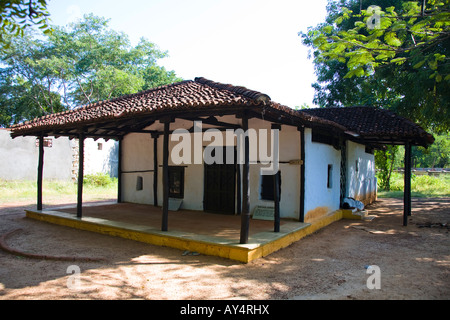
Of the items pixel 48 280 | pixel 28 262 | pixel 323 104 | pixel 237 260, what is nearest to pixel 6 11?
pixel 48 280

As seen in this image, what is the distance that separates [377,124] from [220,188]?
5.72 m

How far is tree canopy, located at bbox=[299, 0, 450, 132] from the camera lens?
5082 millimetres

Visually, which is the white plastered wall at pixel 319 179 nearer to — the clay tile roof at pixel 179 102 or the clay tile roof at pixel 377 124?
the clay tile roof at pixel 377 124

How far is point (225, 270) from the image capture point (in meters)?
5.18

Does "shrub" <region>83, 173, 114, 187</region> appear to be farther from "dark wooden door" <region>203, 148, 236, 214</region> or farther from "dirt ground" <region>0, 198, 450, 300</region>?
"dark wooden door" <region>203, 148, 236, 214</region>

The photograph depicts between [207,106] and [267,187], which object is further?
[267,187]

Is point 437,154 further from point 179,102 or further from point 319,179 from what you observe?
point 179,102

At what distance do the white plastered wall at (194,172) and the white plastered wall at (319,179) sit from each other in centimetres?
29

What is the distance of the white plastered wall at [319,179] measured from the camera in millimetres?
8266

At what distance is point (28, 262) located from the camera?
18.4 ft

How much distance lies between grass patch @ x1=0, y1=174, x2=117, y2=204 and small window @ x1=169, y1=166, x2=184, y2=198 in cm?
569

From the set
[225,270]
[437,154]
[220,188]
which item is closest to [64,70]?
[220,188]

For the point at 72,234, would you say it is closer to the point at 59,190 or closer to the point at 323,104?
the point at 59,190

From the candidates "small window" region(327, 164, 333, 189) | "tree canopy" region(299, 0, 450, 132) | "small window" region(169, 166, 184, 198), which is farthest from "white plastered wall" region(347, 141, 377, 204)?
"small window" region(169, 166, 184, 198)
